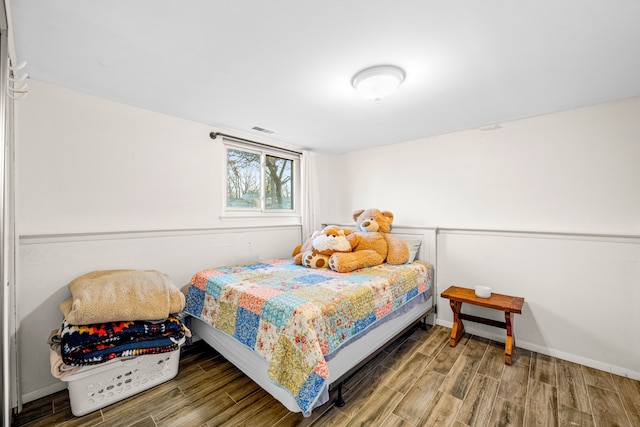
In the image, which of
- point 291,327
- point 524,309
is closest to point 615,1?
point 291,327

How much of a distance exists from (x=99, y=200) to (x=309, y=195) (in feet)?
7.57

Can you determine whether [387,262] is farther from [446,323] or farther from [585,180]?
[585,180]

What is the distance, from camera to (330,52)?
155 centimetres

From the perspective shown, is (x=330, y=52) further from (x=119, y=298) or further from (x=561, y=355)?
(x=561, y=355)

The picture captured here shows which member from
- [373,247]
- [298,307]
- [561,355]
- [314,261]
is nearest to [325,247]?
[314,261]

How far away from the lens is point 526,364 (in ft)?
7.29

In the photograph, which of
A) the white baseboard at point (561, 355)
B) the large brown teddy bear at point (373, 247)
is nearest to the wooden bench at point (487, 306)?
the white baseboard at point (561, 355)

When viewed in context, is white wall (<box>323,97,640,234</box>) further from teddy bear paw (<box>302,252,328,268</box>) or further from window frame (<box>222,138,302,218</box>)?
teddy bear paw (<box>302,252,328,268</box>)

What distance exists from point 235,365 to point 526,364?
2395 mm

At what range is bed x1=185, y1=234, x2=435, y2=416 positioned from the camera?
1.49 meters

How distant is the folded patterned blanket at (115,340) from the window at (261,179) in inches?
57.7

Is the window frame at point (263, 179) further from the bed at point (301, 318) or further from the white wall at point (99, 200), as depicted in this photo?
the bed at point (301, 318)

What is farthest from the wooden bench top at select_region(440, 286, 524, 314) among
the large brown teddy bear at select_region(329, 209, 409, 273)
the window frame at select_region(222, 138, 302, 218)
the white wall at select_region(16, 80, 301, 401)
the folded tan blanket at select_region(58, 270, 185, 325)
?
the folded tan blanket at select_region(58, 270, 185, 325)

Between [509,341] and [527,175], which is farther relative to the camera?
[527,175]
